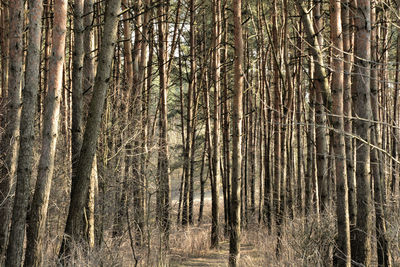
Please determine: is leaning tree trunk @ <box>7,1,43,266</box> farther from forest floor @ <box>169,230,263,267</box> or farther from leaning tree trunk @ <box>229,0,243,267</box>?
forest floor @ <box>169,230,263,267</box>

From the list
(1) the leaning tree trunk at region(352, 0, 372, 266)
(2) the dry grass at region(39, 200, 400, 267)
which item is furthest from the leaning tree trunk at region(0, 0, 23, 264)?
(1) the leaning tree trunk at region(352, 0, 372, 266)

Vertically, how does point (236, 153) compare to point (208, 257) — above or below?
above

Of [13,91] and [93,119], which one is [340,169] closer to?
[93,119]

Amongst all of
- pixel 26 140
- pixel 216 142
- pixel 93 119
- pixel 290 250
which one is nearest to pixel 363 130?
pixel 290 250

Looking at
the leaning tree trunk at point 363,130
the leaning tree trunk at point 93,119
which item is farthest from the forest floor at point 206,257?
the leaning tree trunk at point 93,119

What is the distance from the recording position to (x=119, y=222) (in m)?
8.29

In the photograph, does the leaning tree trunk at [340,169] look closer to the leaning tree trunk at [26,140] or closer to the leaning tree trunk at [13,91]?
the leaning tree trunk at [26,140]

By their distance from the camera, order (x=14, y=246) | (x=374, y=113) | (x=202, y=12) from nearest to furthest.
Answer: (x=14, y=246), (x=374, y=113), (x=202, y=12)

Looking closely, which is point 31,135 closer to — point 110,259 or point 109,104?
point 110,259

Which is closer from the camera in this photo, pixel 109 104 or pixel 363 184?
pixel 363 184

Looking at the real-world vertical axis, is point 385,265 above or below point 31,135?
below

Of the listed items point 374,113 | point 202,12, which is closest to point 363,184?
point 374,113

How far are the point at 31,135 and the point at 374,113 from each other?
5.74 meters

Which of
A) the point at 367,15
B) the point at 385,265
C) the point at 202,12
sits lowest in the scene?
the point at 385,265
